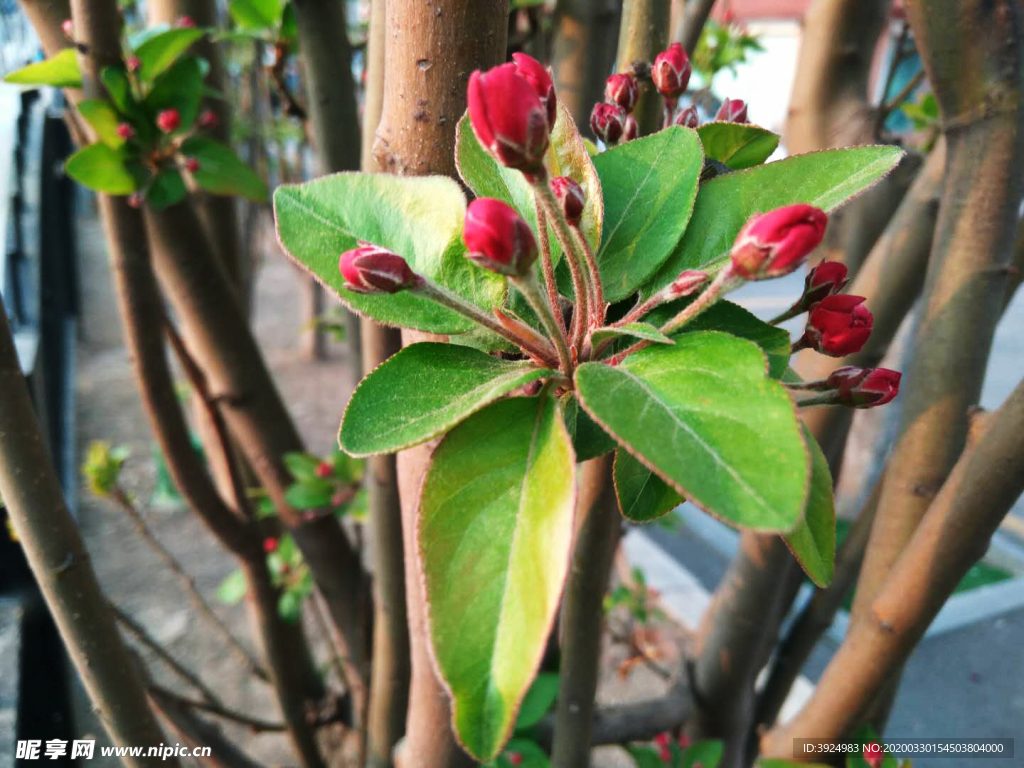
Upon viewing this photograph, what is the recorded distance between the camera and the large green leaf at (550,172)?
0.52 m

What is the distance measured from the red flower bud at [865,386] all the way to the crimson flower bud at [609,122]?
28 cm

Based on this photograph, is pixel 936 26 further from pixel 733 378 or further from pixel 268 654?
pixel 268 654

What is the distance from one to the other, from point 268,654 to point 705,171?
5.46 ft

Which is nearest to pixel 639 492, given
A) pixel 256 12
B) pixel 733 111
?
pixel 733 111

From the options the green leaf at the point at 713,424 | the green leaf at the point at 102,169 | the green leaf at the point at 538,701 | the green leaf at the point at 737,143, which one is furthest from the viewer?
the green leaf at the point at 538,701

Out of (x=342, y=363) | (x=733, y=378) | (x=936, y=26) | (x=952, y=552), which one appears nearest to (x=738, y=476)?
(x=733, y=378)

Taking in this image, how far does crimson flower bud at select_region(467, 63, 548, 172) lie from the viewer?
397 millimetres

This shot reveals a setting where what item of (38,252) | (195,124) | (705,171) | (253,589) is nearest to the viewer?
(705,171)

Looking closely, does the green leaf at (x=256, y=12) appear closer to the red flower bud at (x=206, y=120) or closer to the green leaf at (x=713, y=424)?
the red flower bud at (x=206, y=120)

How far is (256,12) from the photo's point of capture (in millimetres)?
1480

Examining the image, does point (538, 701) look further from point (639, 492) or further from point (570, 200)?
point (570, 200)

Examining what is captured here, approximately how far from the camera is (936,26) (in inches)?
32.0

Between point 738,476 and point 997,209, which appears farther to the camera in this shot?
point 997,209

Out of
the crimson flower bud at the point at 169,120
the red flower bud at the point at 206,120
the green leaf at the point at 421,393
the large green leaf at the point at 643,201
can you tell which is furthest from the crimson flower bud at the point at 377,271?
the red flower bud at the point at 206,120
